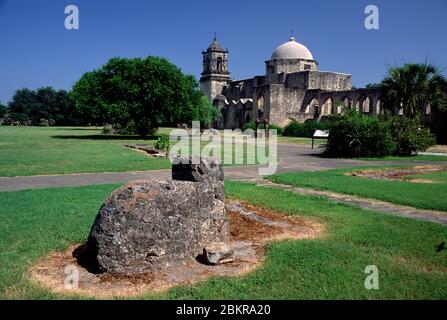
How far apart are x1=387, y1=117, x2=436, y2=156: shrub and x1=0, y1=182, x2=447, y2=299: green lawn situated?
1384cm

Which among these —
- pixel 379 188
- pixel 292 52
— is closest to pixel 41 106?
pixel 292 52

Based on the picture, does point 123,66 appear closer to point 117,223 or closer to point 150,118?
point 150,118

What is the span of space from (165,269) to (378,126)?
54.7ft

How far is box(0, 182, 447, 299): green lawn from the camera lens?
12.7 ft

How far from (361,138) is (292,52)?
1763 inches

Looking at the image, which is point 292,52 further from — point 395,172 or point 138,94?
point 395,172

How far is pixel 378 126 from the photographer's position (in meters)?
19.1

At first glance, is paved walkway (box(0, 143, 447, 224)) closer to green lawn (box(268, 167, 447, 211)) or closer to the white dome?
green lawn (box(268, 167, 447, 211))

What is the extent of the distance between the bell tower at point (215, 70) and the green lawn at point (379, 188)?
56727 mm

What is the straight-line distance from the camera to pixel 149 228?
4500 millimetres

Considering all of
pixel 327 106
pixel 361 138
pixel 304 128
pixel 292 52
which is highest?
pixel 292 52

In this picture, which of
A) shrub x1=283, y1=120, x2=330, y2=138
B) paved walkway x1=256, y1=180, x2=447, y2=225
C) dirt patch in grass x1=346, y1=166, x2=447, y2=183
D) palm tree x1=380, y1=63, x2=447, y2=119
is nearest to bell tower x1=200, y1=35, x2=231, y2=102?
shrub x1=283, y1=120, x2=330, y2=138

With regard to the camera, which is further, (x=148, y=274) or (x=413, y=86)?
(x=413, y=86)
